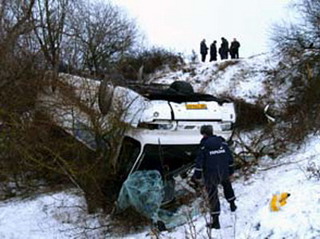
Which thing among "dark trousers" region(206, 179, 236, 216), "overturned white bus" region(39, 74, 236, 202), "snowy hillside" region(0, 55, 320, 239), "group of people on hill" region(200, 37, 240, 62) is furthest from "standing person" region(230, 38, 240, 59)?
"dark trousers" region(206, 179, 236, 216)

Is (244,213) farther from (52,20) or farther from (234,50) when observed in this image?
(234,50)

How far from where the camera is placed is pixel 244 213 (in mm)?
8141

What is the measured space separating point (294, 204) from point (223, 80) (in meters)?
16.5

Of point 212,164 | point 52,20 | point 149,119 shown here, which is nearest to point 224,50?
point 52,20

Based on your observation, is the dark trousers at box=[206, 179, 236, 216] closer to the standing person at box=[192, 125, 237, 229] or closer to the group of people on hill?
the standing person at box=[192, 125, 237, 229]

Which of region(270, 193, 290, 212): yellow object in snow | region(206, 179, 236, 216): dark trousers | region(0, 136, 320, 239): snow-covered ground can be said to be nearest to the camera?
region(0, 136, 320, 239): snow-covered ground

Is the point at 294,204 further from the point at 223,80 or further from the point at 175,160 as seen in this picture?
the point at 223,80

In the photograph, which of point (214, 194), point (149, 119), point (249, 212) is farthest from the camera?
point (149, 119)

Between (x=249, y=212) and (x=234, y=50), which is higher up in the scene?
(x=234, y=50)

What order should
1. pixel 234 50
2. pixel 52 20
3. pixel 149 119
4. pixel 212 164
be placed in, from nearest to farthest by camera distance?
pixel 212 164 < pixel 149 119 < pixel 52 20 < pixel 234 50

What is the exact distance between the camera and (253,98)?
765 inches

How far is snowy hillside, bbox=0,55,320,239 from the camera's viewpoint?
6.45m

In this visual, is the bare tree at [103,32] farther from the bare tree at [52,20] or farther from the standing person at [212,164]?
the standing person at [212,164]

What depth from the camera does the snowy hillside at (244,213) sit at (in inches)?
254
